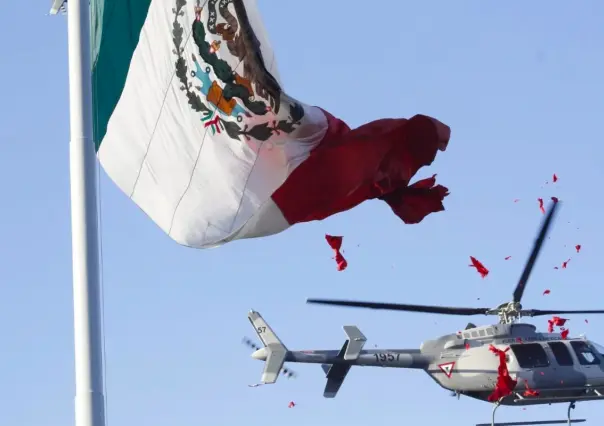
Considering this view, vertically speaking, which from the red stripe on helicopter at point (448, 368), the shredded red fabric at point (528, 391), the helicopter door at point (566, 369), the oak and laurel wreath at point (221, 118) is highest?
the oak and laurel wreath at point (221, 118)

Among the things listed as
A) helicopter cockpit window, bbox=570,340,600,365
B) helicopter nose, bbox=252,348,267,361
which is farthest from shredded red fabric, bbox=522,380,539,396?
helicopter nose, bbox=252,348,267,361

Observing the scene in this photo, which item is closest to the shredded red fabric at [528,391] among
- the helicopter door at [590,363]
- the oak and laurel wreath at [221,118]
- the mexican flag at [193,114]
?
the helicopter door at [590,363]

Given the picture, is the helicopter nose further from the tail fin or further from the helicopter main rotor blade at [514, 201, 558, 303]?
the helicopter main rotor blade at [514, 201, 558, 303]

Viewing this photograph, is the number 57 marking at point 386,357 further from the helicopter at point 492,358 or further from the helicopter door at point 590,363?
the helicopter door at point 590,363

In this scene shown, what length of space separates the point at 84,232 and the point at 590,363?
25.3m

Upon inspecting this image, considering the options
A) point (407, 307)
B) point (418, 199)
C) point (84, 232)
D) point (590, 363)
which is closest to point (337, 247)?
point (418, 199)

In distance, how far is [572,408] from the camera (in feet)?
109

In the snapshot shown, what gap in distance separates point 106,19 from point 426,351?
23375mm

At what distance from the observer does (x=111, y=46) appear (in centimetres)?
1280

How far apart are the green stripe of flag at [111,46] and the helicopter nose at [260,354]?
2182 centimetres

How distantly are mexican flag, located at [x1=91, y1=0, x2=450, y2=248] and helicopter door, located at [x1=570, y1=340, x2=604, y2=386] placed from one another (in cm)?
2160

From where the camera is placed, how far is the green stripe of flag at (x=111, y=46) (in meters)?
12.6

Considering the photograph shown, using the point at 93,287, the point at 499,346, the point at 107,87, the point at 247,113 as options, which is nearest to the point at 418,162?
the point at 247,113

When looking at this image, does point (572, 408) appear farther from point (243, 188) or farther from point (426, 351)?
point (243, 188)
